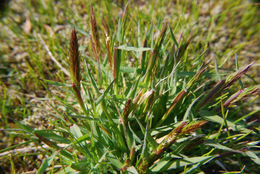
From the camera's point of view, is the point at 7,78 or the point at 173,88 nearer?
the point at 173,88

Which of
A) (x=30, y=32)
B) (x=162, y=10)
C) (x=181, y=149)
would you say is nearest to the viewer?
(x=181, y=149)

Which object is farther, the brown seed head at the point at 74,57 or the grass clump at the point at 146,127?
the grass clump at the point at 146,127

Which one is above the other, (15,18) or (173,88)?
(15,18)

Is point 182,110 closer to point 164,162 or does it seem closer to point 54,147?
point 164,162

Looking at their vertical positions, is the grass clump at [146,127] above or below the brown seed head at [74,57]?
below

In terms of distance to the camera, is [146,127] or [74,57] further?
[146,127]

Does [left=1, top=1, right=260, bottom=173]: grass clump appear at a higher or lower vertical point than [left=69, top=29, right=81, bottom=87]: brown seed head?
lower

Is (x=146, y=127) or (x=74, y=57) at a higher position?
(x=74, y=57)

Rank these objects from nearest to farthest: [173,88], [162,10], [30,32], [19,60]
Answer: [173,88]
[19,60]
[30,32]
[162,10]

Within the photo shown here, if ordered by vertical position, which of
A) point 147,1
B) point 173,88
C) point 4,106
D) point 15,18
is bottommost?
point 4,106

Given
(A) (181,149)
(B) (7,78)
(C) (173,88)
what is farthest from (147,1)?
(A) (181,149)

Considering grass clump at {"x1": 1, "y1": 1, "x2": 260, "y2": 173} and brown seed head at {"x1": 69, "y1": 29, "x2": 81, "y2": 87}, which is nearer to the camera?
brown seed head at {"x1": 69, "y1": 29, "x2": 81, "y2": 87}
